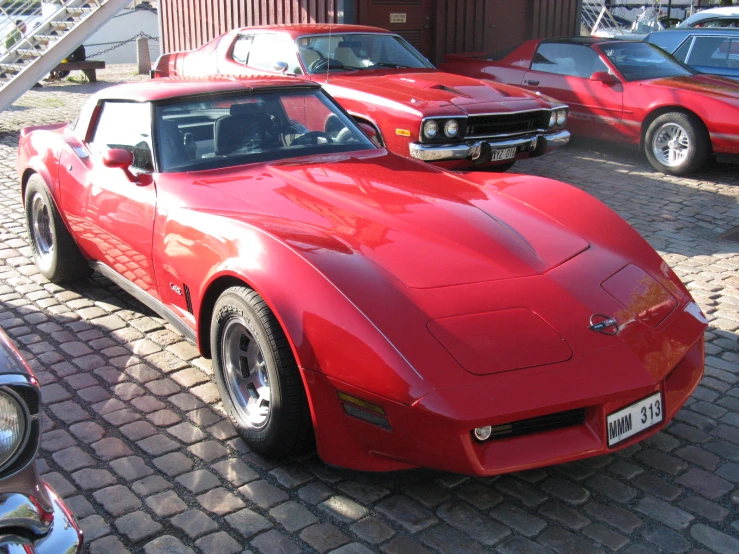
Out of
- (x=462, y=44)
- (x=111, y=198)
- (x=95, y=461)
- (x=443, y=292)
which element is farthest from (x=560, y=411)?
(x=462, y=44)

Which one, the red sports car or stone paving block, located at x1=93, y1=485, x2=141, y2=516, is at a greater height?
the red sports car

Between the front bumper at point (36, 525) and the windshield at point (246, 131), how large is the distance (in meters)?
2.27

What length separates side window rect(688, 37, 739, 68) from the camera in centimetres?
975

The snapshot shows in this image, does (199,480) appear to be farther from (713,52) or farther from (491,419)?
(713,52)

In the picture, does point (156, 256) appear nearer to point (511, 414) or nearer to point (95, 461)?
point (95, 461)

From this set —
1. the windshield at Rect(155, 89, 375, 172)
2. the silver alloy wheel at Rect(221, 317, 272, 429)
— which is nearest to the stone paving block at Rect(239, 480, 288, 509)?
the silver alloy wheel at Rect(221, 317, 272, 429)

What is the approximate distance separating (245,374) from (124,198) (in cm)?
136

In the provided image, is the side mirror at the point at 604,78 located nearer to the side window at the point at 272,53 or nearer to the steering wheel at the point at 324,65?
the steering wheel at the point at 324,65

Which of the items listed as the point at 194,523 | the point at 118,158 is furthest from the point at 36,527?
the point at 118,158

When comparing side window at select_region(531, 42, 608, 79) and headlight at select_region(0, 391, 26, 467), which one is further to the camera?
side window at select_region(531, 42, 608, 79)


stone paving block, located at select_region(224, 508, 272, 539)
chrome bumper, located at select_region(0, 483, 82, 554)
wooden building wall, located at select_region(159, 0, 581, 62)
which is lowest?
stone paving block, located at select_region(224, 508, 272, 539)

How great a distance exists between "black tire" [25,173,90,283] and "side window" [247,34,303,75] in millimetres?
Result: 3510

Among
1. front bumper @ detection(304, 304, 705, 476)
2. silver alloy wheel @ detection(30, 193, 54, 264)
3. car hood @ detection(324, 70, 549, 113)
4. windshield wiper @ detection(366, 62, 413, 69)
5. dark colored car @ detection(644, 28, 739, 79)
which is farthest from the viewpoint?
dark colored car @ detection(644, 28, 739, 79)

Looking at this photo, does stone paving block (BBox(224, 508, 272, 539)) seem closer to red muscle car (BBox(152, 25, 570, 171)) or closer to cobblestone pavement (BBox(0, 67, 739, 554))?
cobblestone pavement (BBox(0, 67, 739, 554))
